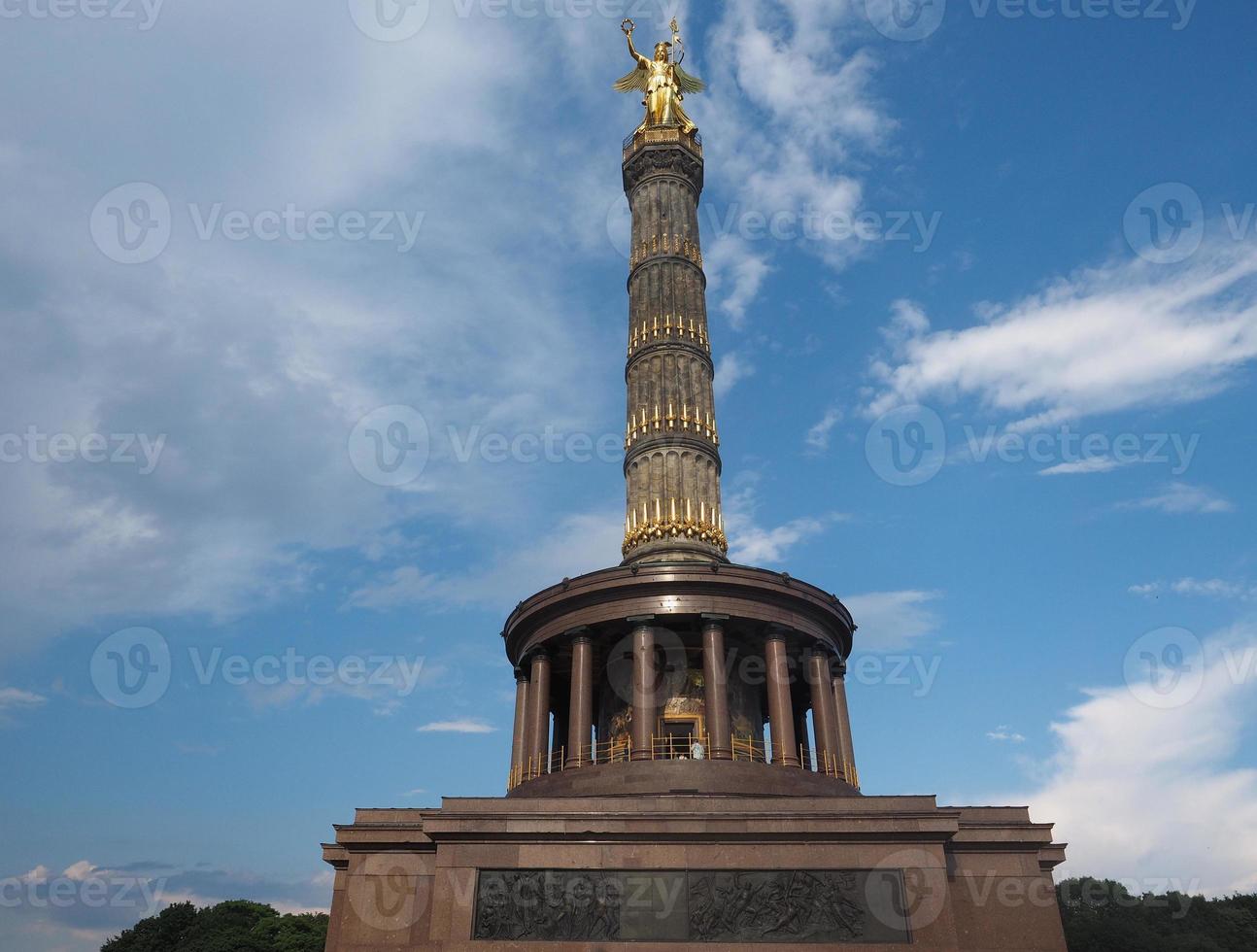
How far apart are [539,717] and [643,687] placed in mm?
3463

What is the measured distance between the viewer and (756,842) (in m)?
17.1

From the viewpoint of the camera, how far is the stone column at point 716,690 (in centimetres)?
2019

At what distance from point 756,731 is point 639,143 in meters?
21.0

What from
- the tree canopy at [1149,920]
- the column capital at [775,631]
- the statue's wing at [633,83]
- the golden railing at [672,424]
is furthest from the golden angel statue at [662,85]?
the tree canopy at [1149,920]

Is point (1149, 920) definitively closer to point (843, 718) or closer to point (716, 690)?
point (843, 718)

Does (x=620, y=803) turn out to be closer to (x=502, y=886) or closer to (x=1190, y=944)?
(x=502, y=886)

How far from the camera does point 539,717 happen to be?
75.6 ft

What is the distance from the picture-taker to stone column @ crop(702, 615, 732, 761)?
66.2 ft

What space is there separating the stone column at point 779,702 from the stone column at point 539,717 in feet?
18.5

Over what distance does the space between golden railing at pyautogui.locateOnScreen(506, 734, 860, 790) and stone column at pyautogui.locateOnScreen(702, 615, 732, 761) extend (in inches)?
Result: 12.8

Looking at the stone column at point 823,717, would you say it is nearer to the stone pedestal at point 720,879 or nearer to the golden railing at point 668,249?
the stone pedestal at point 720,879

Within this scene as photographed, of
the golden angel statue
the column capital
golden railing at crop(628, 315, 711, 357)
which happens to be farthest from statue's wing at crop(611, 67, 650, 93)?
the column capital

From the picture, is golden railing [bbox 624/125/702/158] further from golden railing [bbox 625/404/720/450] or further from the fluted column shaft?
golden railing [bbox 625/404/720/450]

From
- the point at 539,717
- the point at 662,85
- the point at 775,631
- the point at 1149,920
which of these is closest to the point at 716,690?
the point at 775,631
